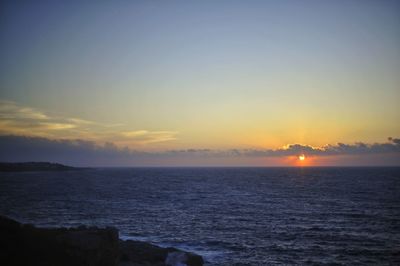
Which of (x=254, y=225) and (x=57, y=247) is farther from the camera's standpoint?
(x=254, y=225)

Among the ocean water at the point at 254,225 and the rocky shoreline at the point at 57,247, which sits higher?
the rocky shoreline at the point at 57,247

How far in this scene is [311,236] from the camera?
47.0 metres

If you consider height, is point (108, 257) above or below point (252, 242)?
above

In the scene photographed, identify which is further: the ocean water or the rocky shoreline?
the ocean water

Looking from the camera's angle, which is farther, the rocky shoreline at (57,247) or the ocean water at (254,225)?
the ocean water at (254,225)

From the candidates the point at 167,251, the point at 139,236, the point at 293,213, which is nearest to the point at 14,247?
the point at 167,251

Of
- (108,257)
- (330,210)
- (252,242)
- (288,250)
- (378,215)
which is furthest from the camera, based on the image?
(330,210)

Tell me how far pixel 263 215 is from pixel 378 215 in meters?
20.4

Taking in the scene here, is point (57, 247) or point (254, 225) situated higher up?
point (57, 247)

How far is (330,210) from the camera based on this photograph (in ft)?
230

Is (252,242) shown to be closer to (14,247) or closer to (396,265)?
(396,265)

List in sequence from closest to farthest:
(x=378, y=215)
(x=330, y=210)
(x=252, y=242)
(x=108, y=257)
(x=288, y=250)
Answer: (x=108, y=257) → (x=288, y=250) → (x=252, y=242) → (x=378, y=215) → (x=330, y=210)

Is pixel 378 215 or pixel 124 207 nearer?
pixel 378 215

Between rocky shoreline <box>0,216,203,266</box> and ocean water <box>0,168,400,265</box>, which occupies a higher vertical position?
rocky shoreline <box>0,216,203,266</box>
